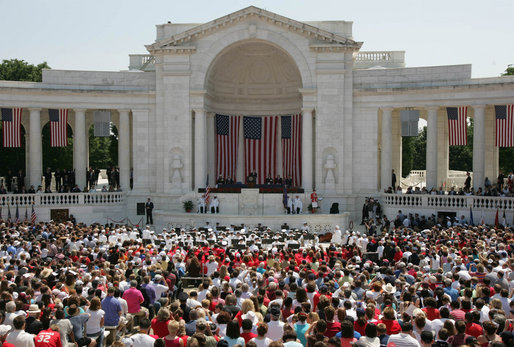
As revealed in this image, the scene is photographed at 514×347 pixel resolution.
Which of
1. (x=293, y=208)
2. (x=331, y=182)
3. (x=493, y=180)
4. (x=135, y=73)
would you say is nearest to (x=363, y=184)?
(x=331, y=182)

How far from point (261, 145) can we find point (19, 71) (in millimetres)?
36074

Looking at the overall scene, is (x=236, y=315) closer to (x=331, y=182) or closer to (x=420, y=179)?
(x=331, y=182)

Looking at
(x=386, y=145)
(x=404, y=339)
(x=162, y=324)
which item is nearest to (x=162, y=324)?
(x=162, y=324)

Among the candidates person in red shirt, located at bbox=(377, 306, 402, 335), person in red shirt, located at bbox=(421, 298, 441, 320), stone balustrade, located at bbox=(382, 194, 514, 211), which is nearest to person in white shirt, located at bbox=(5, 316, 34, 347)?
person in red shirt, located at bbox=(377, 306, 402, 335)

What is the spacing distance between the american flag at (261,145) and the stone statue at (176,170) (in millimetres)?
9446

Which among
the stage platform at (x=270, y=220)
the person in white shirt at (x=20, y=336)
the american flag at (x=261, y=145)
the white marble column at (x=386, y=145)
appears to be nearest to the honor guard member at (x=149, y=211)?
the stage platform at (x=270, y=220)

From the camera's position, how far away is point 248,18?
5231 centimetres

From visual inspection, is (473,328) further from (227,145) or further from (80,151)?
(227,145)

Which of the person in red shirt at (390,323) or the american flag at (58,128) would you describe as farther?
the american flag at (58,128)

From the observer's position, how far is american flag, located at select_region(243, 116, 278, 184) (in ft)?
198

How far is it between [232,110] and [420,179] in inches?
1557

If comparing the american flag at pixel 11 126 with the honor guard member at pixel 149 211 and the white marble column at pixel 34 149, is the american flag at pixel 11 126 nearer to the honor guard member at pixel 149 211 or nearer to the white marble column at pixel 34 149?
the white marble column at pixel 34 149

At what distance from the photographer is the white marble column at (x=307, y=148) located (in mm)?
52875

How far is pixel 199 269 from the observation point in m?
24.8
